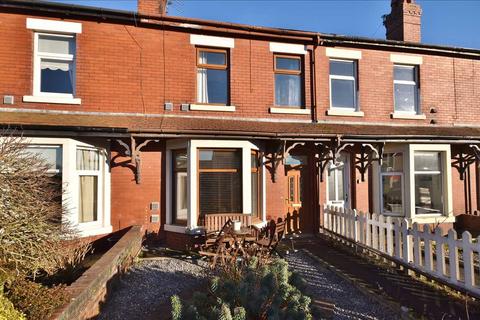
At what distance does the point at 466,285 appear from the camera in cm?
495

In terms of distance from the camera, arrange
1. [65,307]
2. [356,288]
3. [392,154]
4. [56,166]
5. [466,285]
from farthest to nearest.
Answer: [392,154]
[56,166]
[356,288]
[466,285]
[65,307]

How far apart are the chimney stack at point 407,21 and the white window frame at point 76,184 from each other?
10.2 m

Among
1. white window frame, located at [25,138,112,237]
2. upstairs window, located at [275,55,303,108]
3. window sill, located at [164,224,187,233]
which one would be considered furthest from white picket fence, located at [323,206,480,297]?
white window frame, located at [25,138,112,237]

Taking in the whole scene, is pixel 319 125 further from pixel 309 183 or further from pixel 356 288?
pixel 356 288

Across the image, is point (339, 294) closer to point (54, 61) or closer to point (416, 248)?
point (416, 248)

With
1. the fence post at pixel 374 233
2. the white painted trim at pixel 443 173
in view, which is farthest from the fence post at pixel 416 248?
the white painted trim at pixel 443 173

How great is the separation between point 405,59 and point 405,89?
0.94 m

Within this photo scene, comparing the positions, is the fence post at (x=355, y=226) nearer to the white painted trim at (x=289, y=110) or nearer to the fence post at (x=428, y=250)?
the fence post at (x=428, y=250)

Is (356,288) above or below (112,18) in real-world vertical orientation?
below

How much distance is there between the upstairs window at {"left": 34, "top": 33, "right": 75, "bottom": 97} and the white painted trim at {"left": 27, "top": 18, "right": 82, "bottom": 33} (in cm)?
19

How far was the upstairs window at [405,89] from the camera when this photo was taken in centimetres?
1112

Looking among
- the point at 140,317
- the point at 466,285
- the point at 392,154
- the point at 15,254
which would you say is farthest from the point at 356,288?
the point at 392,154

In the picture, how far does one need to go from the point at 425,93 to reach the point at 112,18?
31.4 feet

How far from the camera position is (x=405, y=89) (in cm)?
1120
